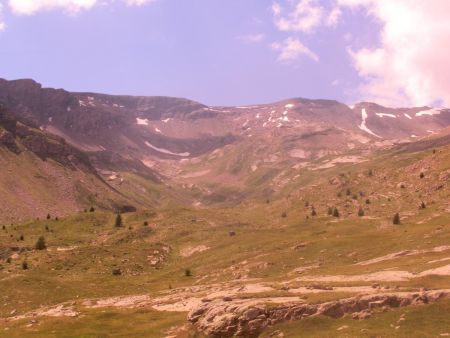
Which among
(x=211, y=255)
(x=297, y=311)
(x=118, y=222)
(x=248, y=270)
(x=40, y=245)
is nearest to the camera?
(x=297, y=311)

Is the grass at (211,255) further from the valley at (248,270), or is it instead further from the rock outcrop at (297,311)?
the rock outcrop at (297,311)

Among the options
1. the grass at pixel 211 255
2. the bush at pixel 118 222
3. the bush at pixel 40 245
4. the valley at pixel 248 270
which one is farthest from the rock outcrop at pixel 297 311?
the bush at pixel 118 222

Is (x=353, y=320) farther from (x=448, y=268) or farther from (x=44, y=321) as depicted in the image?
(x=44, y=321)

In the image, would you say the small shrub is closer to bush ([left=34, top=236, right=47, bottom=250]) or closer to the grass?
the grass

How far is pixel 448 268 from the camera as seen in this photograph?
5759cm

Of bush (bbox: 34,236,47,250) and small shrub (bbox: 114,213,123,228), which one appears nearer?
bush (bbox: 34,236,47,250)

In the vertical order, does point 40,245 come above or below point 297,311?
below

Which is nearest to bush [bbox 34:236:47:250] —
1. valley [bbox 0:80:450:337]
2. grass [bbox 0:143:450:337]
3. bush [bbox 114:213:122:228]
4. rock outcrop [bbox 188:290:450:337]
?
valley [bbox 0:80:450:337]

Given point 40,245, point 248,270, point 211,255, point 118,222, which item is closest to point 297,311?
point 248,270

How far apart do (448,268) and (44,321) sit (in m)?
48.5

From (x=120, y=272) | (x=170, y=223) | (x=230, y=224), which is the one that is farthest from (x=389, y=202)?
(x=120, y=272)

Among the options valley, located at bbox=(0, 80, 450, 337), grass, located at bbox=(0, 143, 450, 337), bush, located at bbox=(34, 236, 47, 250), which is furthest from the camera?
bush, located at bbox=(34, 236, 47, 250)

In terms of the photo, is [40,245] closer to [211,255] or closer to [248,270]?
[211,255]

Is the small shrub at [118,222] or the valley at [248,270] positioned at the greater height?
the small shrub at [118,222]
